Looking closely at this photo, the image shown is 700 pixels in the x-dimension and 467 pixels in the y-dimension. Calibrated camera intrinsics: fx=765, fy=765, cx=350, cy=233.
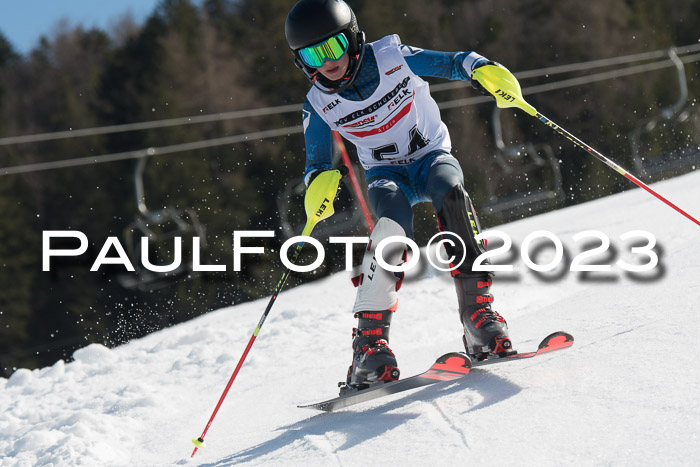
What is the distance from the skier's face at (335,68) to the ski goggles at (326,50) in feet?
0.06

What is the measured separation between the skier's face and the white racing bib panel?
0.10 metres

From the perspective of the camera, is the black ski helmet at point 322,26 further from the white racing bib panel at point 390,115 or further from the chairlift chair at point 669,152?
the chairlift chair at point 669,152

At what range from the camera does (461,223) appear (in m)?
2.72

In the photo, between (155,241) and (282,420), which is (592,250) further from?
(155,241)

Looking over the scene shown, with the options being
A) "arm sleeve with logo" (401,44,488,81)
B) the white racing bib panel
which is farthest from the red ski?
"arm sleeve with logo" (401,44,488,81)

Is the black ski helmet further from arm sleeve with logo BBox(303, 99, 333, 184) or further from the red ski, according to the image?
the red ski

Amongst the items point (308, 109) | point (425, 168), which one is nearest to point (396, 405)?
point (425, 168)

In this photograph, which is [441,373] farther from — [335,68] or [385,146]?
[335,68]

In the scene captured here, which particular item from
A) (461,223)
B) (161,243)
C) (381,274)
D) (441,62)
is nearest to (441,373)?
(381,274)

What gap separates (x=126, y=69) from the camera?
27.5 meters

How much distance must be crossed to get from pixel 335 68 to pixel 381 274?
80 cm

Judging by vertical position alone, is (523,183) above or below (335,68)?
above

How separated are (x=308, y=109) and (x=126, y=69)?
26.1 metres

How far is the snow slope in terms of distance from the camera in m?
2.03
